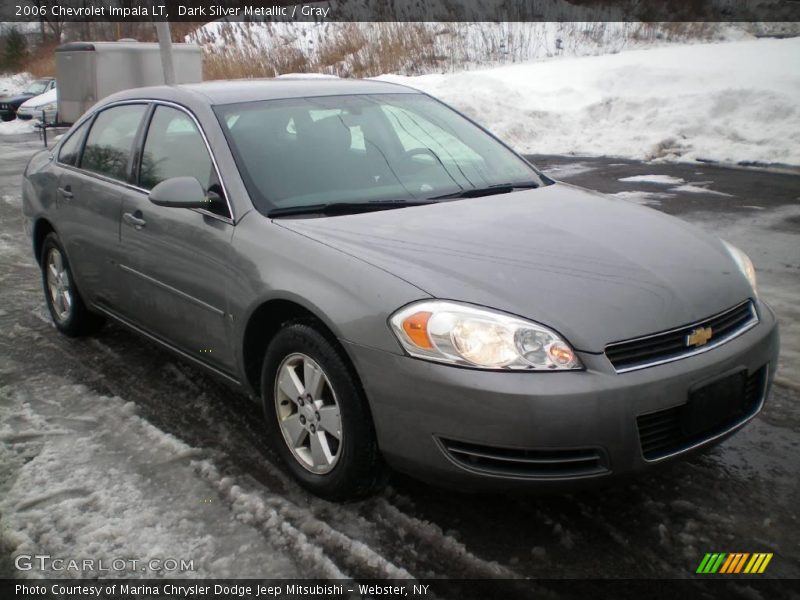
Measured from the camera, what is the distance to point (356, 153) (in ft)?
12.4

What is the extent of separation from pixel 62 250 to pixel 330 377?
288cm

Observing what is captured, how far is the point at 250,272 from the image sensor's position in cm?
325

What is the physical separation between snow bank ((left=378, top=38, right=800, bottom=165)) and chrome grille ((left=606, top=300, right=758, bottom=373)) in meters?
8.73

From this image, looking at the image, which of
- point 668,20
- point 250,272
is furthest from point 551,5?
point 250,272

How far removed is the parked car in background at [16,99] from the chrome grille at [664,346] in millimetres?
30235

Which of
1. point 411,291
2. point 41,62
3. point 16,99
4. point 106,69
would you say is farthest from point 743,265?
point 41,62

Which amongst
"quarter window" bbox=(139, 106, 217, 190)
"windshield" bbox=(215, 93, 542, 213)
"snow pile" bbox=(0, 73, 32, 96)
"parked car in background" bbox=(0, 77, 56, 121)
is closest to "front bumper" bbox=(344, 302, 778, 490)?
"windshield" bbox=(215, 93, 542, 213)

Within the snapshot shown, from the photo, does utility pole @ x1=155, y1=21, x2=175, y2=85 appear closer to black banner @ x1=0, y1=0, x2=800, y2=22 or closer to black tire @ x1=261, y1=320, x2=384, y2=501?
black banner @ x1=0, y1=0, x2=800, y2=22

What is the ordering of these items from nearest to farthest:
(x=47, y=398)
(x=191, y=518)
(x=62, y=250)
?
(x=191, y=518)
(x=47, y=398)
(x=62, y=250)

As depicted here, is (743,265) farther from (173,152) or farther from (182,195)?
(173,152)

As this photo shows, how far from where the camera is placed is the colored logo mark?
2619 mm

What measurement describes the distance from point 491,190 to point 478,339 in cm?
139

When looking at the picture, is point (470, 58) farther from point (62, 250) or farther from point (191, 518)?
point (191, 518)

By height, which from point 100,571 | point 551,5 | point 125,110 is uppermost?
point 551,5
